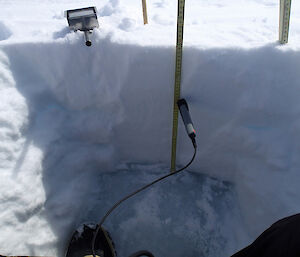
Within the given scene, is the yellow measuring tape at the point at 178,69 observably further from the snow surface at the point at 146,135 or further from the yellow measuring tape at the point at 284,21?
the yellow measuring tape at the point at 284,21

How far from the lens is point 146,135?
59.8 inches

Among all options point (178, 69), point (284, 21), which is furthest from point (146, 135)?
point (284, 21)

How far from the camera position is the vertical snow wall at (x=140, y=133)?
1.18 meters

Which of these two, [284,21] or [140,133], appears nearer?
[284,21]

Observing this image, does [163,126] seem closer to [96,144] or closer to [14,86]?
[96,144]

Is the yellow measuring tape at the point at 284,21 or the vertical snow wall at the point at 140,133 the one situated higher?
the yellow measuring tape at the point at 284,21

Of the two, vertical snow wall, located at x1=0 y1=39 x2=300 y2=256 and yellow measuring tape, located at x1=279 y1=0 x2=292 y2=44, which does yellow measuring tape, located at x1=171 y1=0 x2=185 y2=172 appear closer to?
vertical snow wall, located at x1=0 y1=39 x2=300 y2=256

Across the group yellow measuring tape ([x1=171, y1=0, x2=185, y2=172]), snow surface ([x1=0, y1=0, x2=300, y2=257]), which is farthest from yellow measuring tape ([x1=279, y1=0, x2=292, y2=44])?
yellow measuring tape ([x1=171, y1=0, x2=185, y2=172])

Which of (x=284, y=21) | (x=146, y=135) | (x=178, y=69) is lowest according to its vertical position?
(x=146, y=135)

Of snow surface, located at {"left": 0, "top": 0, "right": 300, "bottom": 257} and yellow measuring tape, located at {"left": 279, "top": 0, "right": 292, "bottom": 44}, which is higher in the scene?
yellow measuring tape, located at {"left": 279, "top": 0, "right": 292, "bottom": 44}

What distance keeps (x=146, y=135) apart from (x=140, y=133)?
4 cm

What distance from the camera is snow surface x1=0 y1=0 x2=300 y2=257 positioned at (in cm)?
119

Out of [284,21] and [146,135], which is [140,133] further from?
[284,21]

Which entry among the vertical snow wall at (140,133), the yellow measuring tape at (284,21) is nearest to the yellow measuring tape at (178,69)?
the vertical snow wall at (140,133)
